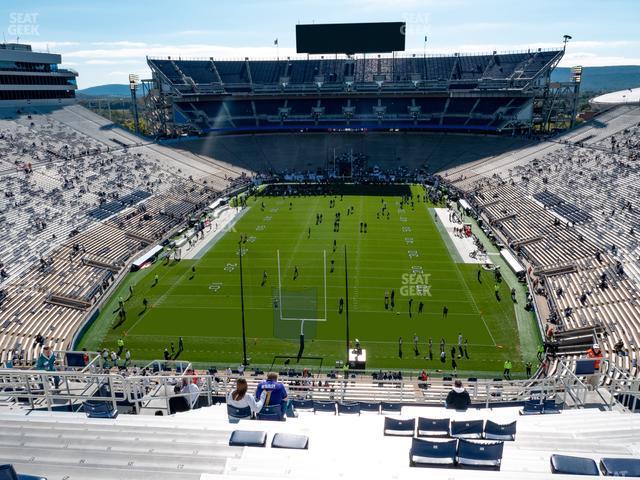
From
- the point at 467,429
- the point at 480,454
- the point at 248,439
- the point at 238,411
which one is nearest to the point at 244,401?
the point at 238,411

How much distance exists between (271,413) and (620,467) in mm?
4862

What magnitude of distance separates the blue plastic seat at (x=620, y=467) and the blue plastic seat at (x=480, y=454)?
3.46 feet

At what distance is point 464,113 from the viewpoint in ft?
216

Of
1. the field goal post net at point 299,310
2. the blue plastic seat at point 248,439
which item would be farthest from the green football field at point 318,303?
the blue plastic seat at point 248,439

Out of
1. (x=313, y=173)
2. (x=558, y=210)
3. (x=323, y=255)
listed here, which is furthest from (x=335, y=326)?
(x=313, y=173)

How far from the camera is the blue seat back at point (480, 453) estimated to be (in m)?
5.92

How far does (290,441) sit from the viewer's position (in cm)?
618

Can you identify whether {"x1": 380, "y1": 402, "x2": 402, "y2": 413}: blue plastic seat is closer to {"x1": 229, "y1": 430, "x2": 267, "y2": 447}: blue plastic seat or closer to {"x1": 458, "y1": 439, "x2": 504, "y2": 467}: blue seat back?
{"x1": 458, "y1": 439, "x2": 504, "y2": 467}: blue seat back

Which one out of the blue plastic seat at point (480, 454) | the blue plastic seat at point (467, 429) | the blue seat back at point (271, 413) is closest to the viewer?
the blue plastic seat at point (480, 454)

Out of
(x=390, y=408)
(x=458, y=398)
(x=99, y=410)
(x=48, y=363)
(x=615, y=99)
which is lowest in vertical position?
(x=390, y=408)

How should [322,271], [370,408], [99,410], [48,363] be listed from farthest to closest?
Answer: [322,271] < [48,363] < [370,408] < [99,410]

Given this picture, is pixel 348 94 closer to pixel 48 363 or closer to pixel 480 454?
pixel 48 363

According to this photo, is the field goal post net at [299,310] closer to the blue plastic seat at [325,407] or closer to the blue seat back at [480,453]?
the blue plastic seat at [325,407]

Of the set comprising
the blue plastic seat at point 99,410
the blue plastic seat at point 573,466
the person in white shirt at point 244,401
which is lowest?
the blue plastic seat at point 99,410
